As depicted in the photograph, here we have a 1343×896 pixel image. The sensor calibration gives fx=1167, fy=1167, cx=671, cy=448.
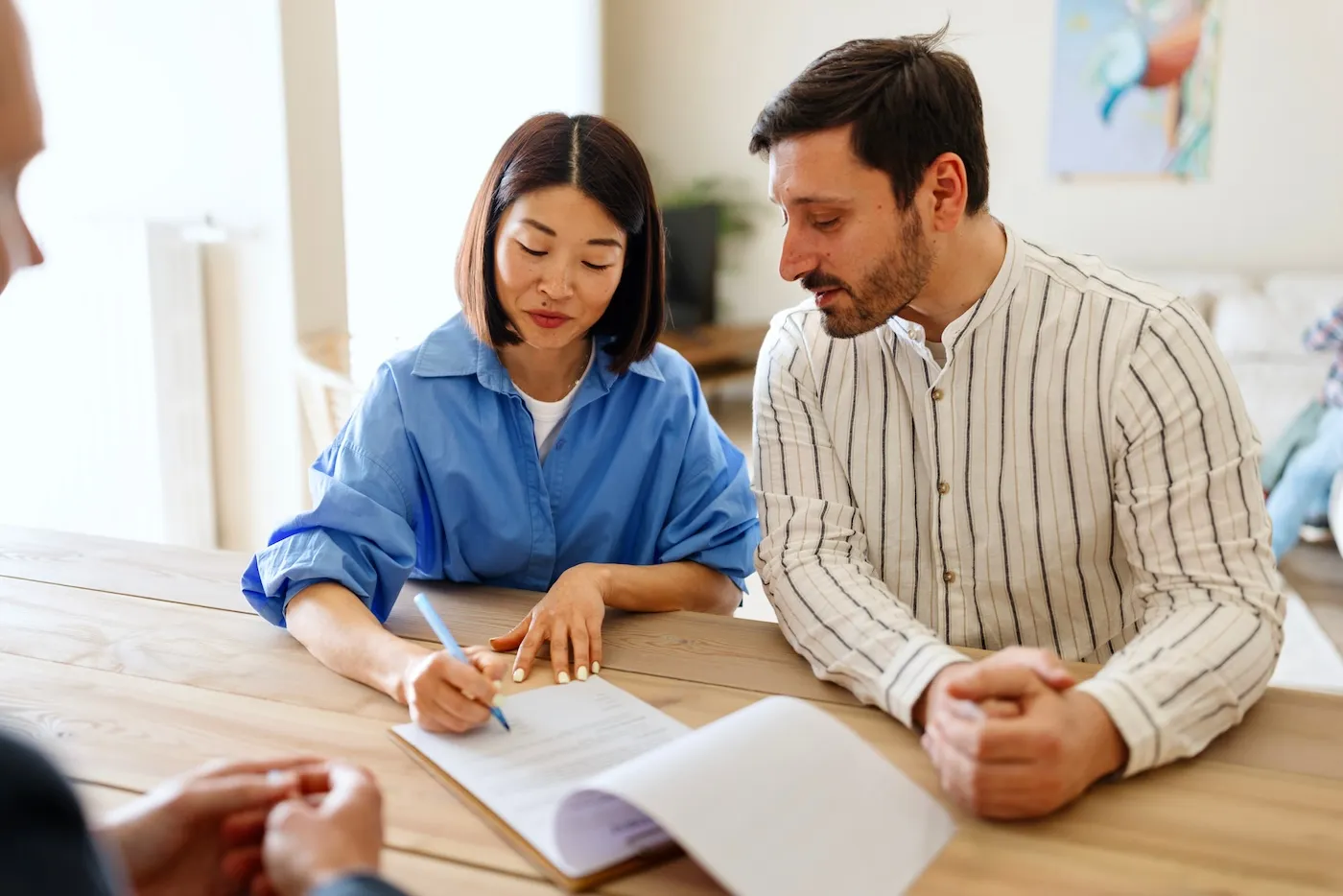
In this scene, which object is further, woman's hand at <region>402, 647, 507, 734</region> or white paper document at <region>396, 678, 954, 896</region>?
woman's hand at <region>402, 647, 507, 734</region>

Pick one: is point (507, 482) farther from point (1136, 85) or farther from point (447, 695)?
point (1136, 85)

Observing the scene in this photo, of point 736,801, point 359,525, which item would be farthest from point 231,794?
point 359,525

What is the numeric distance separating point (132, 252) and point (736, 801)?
2.58 m

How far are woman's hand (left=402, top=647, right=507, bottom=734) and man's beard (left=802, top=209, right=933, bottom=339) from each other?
610mm

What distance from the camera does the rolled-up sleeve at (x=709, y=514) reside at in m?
1.56

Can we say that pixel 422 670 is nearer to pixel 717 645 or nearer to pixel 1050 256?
pixel 717 645

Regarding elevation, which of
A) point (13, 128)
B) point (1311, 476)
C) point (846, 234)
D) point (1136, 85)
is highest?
point (1136, 85)

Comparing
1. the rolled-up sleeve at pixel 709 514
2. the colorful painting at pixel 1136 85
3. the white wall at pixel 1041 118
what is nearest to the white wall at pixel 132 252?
the rolled-up sleeve at pixel 709 514

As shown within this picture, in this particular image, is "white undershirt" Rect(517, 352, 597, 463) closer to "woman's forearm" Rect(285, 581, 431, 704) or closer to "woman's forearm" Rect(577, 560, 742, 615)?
"woman's forearm" Rect(577, 560, 742, 615)

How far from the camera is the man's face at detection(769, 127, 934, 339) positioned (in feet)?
4.45

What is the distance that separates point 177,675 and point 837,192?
2.92ft

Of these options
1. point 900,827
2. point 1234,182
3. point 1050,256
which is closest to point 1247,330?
point 1234,182

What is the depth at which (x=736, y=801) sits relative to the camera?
84cm

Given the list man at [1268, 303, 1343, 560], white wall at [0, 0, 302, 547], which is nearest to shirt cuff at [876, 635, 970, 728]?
white wall at [0, 0, 302, 547]
